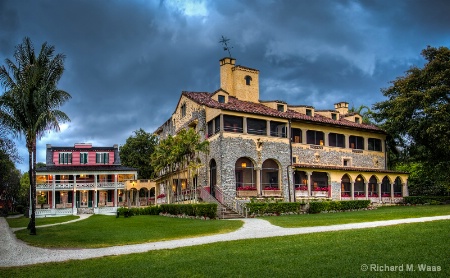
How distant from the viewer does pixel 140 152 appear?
63438 millimetres

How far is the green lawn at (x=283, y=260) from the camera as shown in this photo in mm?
10055

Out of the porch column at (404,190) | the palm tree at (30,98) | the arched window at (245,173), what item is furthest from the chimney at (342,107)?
the palm tree at (30,98)

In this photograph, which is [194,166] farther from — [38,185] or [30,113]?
[38,185]

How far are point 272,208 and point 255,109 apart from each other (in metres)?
9.65

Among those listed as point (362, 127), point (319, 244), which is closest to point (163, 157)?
point (362, 127)

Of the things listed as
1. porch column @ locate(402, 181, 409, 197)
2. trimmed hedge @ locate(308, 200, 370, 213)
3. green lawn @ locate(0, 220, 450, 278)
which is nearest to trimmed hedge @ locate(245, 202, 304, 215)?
trimmed hedge @ locate(308, 200, 370, 213)

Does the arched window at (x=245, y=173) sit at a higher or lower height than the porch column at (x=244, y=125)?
lower

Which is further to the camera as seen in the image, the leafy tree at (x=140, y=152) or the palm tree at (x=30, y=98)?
the leafy tree at (x=140, y=152)

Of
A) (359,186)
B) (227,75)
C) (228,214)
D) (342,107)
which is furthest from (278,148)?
(342,107)

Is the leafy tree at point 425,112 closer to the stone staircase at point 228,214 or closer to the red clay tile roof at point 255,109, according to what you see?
the red clay tile roof at point 255,109

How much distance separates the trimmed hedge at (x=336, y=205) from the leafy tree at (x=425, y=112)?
8376mm

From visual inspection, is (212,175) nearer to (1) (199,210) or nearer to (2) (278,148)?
(2) (278,148)

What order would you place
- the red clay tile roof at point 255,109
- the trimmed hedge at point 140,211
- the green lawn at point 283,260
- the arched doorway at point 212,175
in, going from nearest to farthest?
the green lawn at point 283,260
the red clay tile roof at point 255,109
the trimmed hedge at point 140,211
the arched doorway at point 212,175

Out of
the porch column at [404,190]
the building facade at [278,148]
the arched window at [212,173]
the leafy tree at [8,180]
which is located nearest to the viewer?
the building facade at [278,148]
